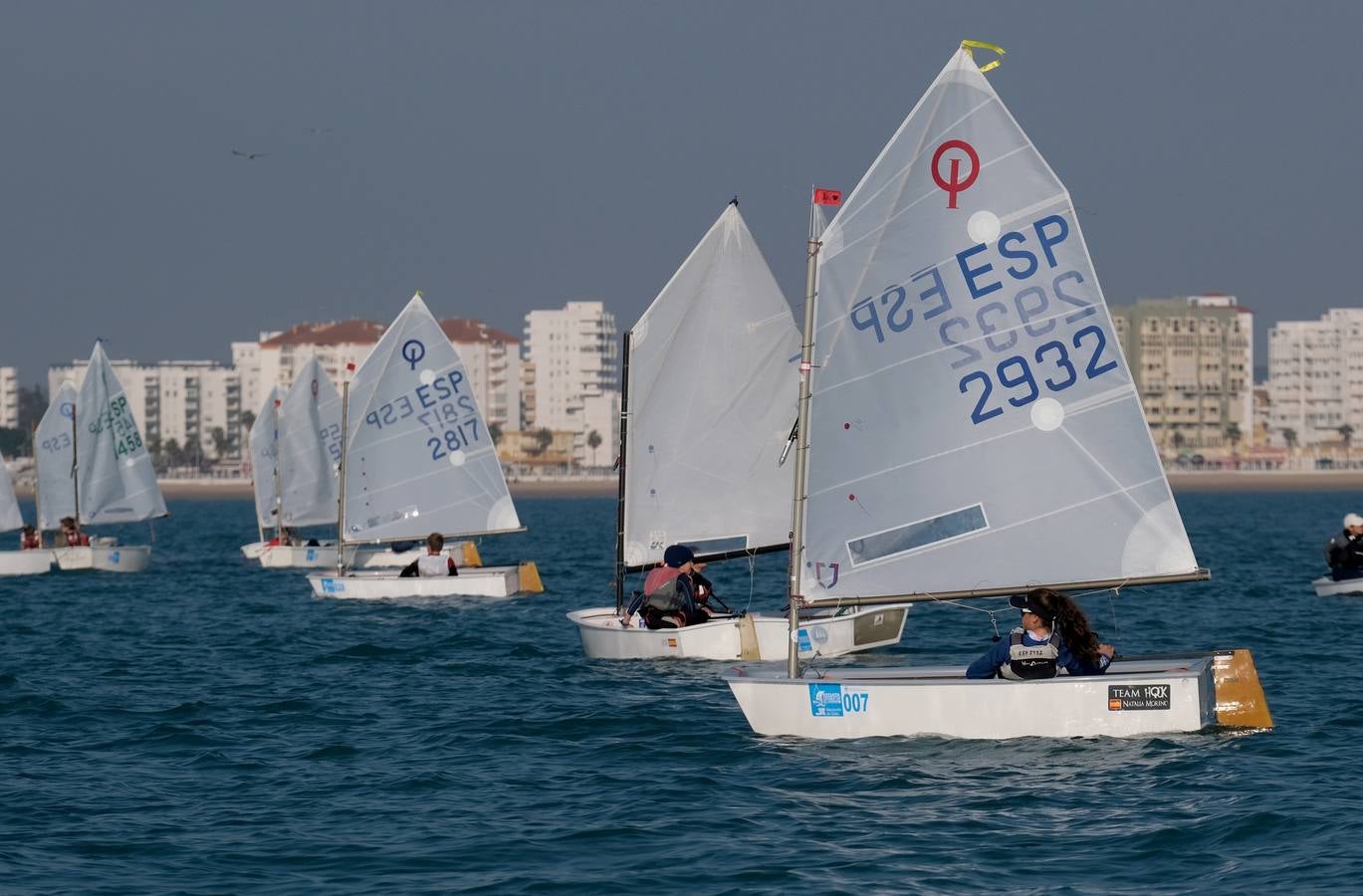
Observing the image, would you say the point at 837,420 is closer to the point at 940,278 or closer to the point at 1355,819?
the point at 940,278

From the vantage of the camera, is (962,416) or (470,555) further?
(470,555)

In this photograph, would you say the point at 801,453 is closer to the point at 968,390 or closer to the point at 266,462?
the point at 968,390

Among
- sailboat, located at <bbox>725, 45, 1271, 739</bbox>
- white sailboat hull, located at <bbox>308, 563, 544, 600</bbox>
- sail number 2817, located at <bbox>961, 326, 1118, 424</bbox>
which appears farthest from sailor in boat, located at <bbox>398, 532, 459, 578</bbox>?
sail number 2817, located at <bbox>961, 326, 1118, 424</bbox>

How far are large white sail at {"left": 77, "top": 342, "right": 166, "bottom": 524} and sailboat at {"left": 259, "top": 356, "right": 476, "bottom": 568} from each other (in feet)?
14.5

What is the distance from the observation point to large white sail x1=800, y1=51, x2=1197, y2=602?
18.5 meters

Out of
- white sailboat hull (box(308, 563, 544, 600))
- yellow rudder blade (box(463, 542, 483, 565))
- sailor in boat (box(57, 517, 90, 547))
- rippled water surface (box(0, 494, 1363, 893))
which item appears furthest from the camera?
sailor in boat (box(57, 517, 90, 547))

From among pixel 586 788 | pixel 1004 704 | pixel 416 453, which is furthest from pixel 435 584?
pixel 1004 704

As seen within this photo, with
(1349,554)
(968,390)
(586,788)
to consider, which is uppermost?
(968,390)

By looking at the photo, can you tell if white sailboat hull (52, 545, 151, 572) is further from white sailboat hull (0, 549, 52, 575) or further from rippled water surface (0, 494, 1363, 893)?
rippled water surface (0, 494, 1363, 893)

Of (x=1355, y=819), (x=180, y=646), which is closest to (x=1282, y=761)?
(x=1355, y=819)

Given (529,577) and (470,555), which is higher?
(470,555)

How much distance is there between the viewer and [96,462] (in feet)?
180

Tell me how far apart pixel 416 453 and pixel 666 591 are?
17.3 meters

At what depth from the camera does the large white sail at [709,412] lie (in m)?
29.4
